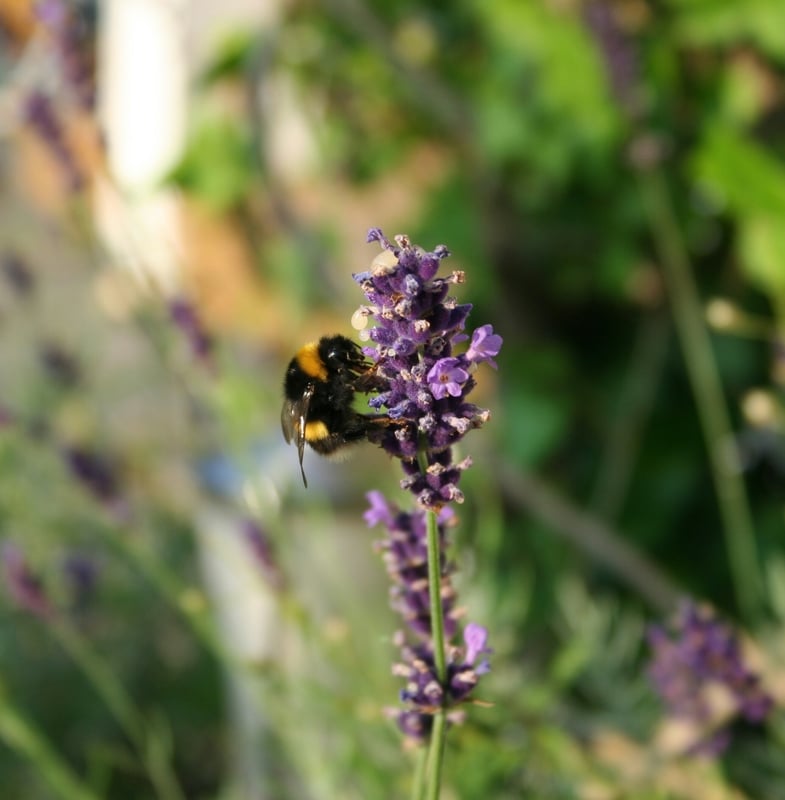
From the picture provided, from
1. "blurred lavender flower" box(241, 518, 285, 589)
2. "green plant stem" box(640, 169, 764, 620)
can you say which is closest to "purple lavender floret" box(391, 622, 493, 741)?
"blurred lavender flower" box(241, 518, 285, 589)

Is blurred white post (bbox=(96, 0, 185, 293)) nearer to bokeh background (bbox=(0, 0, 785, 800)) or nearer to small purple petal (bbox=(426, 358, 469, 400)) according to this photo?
bokeh background (bbox=(0, 0, 785, 800))

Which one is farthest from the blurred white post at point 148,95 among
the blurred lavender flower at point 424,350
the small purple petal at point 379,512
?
the blurred lavender flower at point 424,350

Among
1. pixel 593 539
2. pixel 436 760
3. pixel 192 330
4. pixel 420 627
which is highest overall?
pixel 593 539

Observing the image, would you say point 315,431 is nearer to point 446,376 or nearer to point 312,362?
point 312,362

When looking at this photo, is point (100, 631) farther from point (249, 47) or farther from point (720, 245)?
point (720, 245)

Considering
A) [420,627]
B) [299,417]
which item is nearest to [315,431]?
[299,417]

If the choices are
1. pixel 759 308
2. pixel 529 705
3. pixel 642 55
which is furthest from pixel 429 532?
pixel 759 308

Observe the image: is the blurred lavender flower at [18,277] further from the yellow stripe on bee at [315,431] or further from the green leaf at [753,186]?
the yellow stripe on bee at [315,431]
